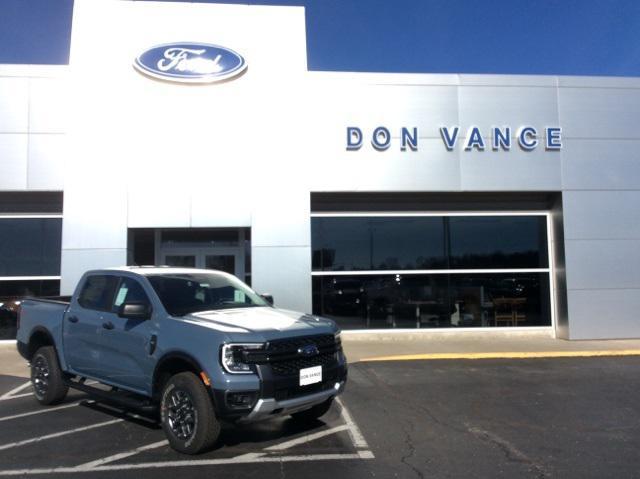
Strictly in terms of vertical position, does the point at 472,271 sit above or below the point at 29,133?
below

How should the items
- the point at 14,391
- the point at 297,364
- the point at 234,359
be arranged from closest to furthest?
the point at 234,359 → the point at 297,364 → the point at 14,391

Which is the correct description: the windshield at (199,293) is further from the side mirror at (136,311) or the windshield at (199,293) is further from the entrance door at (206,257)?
the entrance door at (206,257)

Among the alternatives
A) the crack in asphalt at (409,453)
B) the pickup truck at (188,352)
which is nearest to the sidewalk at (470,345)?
the crack in asphalt at (409,453)

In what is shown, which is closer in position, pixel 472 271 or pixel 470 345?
pixel 470 345

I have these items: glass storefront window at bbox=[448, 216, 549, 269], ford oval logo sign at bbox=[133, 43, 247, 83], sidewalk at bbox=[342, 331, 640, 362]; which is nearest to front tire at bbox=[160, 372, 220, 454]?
sidewalk at bbox=[342, 331, 640, 362]

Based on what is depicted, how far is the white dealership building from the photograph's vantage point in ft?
43.0

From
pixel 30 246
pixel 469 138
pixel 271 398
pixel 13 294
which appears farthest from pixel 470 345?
pixel 13 294

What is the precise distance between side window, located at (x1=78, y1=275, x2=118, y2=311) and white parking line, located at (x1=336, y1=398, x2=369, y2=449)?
317 cm

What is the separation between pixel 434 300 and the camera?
1456cm

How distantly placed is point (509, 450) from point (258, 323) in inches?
112

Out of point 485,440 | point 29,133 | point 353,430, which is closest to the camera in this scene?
point 485,440

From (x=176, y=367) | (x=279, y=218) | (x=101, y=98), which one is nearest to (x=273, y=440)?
(x=176, y=367)

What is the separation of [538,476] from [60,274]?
38.4 feet

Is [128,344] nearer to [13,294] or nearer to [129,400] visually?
[129,400]
